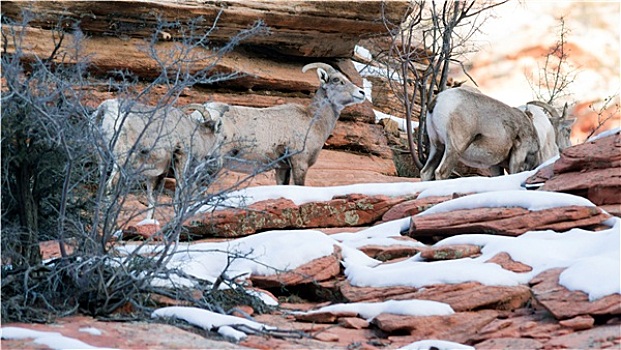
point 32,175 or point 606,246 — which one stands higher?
point 32,175

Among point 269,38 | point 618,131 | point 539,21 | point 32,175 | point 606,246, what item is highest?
point 539,21

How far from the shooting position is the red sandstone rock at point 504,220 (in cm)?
884

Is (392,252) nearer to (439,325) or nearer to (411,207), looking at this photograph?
(411,207)

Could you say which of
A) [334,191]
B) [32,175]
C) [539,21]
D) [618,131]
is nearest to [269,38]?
[334,191]

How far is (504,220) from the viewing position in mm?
9062

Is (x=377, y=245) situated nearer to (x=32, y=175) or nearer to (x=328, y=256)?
(x=328, y=256)

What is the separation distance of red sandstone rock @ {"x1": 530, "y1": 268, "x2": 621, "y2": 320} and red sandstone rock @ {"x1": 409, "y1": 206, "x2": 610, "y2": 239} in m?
1.50

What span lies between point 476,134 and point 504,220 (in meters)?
4.75

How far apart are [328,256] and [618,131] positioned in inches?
140

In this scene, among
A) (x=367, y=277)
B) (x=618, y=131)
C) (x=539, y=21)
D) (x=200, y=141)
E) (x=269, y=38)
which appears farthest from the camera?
(x=539, y=21)

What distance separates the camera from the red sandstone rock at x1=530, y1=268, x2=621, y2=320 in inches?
263

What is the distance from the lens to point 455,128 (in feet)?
43.8

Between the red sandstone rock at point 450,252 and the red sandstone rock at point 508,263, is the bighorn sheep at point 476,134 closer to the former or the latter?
the red sandstone rock at point 450,252

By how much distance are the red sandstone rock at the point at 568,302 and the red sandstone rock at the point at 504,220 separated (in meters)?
1.50
